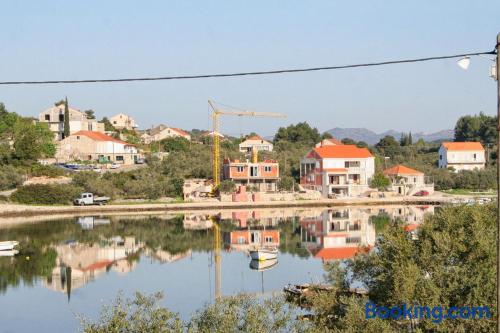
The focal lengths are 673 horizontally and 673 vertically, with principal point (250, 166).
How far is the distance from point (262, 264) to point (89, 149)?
4456 centimetres

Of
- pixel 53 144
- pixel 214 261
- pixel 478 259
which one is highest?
pixel 53 144

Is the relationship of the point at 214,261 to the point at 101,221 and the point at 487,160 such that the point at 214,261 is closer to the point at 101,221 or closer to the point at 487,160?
the point at 101,221

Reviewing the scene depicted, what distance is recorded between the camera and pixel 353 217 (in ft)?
150

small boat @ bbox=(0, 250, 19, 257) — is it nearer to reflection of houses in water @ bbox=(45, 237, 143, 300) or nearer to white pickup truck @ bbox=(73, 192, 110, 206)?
reflection of houses in water @ bbox=(45, 237, 143, 300)

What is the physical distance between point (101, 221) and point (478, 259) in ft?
112

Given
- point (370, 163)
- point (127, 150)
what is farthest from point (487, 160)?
point (127, 150)

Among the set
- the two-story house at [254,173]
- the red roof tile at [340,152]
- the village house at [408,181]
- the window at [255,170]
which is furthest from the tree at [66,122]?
the village house at [408,181]

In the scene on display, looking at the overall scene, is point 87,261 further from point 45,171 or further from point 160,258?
point 45,171

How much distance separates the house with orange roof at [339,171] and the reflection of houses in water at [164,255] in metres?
27.3

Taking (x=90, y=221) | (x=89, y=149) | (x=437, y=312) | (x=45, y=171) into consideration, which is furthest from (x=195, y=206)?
(x=437, y=312)

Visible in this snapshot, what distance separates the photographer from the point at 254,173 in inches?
2302

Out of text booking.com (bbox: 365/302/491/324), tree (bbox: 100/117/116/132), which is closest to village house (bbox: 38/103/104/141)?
tree (bbox: 100/117/116/132)

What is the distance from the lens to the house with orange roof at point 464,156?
2800 inches

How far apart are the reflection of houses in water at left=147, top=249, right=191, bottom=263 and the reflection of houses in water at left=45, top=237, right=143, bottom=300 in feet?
3.15
